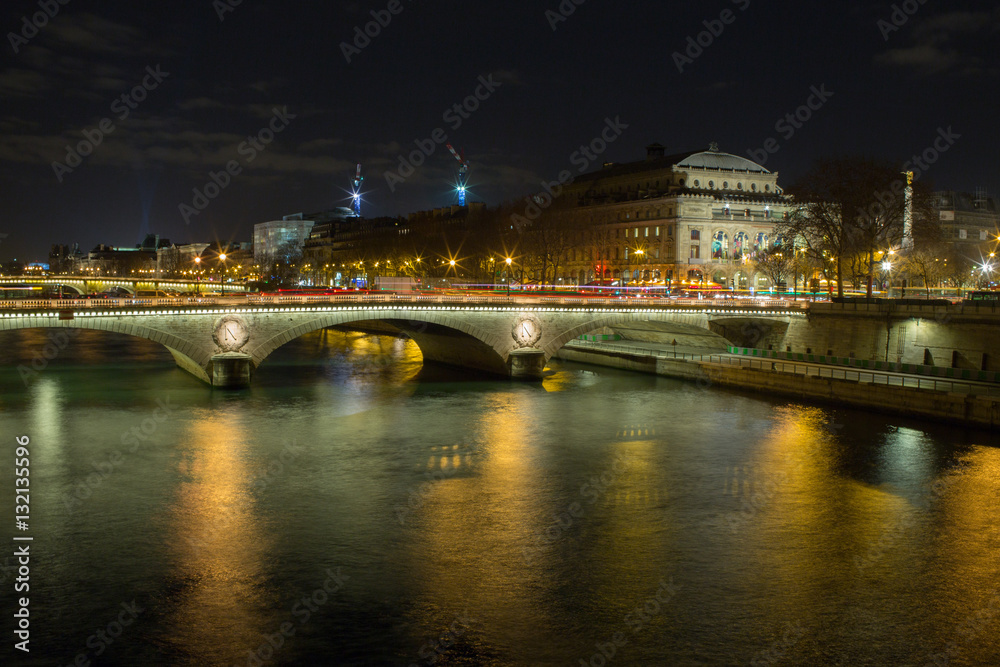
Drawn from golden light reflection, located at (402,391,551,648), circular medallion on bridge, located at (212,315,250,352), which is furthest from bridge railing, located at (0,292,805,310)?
golden light reflection, located at (402,391,551,648)

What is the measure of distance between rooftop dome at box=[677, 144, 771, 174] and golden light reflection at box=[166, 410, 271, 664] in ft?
263

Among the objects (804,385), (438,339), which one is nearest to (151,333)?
(438,339)

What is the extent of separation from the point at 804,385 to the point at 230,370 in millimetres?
→ 28150

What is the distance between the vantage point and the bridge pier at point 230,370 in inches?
1732

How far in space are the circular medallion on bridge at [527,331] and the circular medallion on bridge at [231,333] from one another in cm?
1506

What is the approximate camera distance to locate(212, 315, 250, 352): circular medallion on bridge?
4416 cm

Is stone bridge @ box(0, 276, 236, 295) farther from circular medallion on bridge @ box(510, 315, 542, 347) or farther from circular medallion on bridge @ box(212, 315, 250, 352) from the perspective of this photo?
circular medallion on bridge @ box(510, 315, 542, 347)

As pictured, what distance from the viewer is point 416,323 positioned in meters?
61.4

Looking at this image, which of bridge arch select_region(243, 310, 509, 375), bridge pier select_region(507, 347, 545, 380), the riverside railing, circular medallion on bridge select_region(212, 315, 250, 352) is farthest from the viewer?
bridge pier select_region(507, 347, 545, 380)

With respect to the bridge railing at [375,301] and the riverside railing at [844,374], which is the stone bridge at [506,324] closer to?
the bridge railing at [375,301]

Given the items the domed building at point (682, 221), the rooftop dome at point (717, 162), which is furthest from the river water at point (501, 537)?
the rooftop dome at point (717, 162)

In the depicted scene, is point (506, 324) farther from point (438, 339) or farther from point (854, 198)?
point (854, 198)

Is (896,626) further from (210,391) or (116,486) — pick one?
(210,391)

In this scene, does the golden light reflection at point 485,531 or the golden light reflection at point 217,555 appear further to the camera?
the golden light reflection at point 485,531
